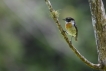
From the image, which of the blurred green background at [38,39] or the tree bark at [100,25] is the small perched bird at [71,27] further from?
the blurred green background at [38,39]

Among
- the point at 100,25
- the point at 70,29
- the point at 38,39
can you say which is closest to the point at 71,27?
the point at 70,29

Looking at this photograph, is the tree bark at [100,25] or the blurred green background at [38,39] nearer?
the tree bark at [100,25]

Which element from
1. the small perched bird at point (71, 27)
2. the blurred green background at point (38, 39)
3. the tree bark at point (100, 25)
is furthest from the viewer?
the blurred green background at point (38, 39)

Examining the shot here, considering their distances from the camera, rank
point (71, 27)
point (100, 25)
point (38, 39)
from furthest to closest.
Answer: point (38, 39), point (71, 27), point (100, 25)

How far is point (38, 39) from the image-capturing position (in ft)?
44.7

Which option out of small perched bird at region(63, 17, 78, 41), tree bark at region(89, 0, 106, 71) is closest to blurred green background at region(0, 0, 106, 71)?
small perched bird at region(63, 17, 78, 41)

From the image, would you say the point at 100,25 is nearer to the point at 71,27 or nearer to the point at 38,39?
the point at 71,27

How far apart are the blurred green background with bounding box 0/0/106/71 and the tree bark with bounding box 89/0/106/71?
909 cm

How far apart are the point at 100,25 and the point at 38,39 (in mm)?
10022

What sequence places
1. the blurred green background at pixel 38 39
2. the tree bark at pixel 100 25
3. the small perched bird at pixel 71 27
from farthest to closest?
the blurred green background at pixel 38 39, the small perched bird at pixel 71 27, the tree bark at pixel 100 25

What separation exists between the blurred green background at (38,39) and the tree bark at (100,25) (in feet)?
29.8

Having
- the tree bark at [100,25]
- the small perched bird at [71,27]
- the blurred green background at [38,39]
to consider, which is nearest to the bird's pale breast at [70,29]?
the small perched bird at [71,27]

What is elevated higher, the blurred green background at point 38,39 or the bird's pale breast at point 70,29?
the bird's pale breast at point 70,29

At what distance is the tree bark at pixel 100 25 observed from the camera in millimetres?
3607
